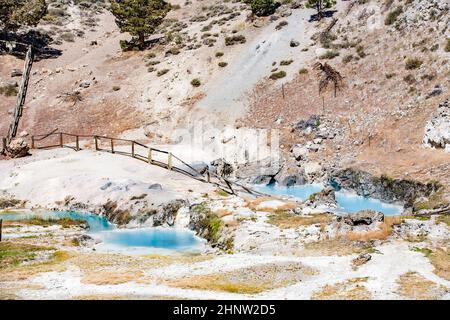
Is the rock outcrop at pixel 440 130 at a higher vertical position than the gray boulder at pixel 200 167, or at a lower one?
higher

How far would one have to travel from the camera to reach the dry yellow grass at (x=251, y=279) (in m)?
18.5

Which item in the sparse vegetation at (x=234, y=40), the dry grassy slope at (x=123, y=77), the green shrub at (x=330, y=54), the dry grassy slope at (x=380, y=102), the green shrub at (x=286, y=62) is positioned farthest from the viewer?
the sparse vegetation at (x=234, y=40)

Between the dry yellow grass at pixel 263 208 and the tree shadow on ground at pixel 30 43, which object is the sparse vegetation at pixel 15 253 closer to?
the dry yellow grass at pixel 263 208

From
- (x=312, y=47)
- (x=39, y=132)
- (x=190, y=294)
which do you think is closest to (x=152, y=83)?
(x=39, y=132)

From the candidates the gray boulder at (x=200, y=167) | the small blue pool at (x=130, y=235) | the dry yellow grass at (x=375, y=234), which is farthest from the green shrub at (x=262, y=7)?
the dry yellow grass at (x=375, y=234)

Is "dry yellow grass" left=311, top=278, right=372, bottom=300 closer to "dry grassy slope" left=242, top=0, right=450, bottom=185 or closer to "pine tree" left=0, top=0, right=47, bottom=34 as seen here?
"dry grassy slope" left=242, top=0, right=450, bottom=185

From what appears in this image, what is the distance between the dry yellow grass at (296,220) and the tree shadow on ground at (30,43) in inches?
1902

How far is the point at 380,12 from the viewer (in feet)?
199

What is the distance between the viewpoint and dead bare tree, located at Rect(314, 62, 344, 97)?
174ft

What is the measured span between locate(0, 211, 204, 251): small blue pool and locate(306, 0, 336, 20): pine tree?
1692 inches

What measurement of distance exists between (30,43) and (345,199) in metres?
52.1

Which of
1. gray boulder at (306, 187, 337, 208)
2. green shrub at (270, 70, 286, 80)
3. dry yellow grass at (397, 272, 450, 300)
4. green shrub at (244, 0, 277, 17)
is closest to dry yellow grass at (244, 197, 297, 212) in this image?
gray boulder at (306, 187, 337, 208)

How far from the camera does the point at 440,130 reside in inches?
1581
